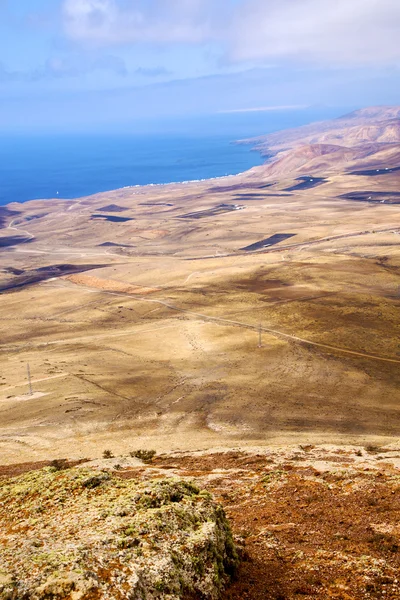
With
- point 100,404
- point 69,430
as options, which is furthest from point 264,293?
point 69,430

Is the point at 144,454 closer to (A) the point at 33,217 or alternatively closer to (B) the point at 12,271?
(B) the point at 12,271

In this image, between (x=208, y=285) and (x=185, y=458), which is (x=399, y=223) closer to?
(x=208, y=285)

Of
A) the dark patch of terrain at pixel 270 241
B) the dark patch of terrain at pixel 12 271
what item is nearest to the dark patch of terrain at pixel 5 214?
the dark patch of terrain at pixel 12 271

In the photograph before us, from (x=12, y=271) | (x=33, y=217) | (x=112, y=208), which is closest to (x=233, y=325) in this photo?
(x=12, y=271)

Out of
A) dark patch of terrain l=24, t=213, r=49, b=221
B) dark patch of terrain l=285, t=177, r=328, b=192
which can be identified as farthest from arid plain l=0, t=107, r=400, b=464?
dark patch of terrain l=285, t=177, r=328, b=192

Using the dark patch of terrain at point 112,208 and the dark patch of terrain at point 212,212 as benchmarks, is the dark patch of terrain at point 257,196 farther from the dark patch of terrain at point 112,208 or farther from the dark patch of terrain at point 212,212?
the dark patch of terrain at point 112,208

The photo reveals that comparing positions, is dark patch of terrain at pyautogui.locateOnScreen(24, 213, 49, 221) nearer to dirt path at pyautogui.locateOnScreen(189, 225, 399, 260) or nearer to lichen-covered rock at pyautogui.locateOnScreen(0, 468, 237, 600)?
dirt path at pyautogui.locateOnScreen(189, 225, 399, 260)
